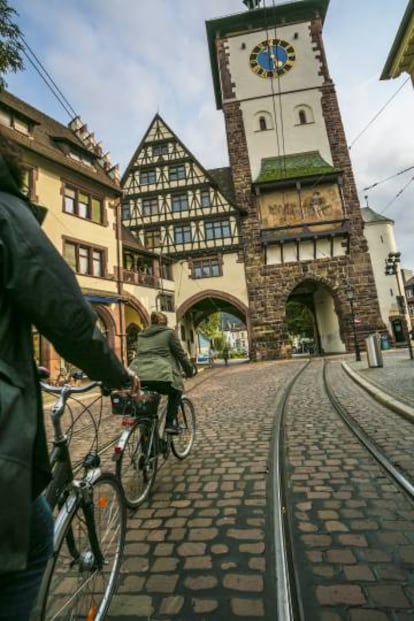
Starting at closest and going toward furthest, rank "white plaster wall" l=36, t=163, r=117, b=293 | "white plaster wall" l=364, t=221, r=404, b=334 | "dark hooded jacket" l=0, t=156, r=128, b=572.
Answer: "dark hooded jacket" l=0, t=156, r=128, b=572 < "white plaster wall" l=36, t=163, r=117, b=293 < "white plaster wall" l=364, t=221, r=404, b=334

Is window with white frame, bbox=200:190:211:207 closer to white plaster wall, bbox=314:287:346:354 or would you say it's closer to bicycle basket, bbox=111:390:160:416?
white plaster wall, bbox=314:287:346:354

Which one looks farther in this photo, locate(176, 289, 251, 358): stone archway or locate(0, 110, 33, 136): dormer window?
locate(176, 289, 251, 358): stone archway

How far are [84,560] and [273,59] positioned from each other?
31654 millimetres

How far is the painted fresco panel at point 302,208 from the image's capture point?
917 inches

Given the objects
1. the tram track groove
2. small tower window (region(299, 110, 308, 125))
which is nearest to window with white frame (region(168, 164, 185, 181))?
small tower window (region(299, 110, 308, 125))

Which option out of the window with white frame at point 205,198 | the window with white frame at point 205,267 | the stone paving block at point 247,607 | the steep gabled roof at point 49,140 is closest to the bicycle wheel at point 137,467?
the stone paving block at point 247,607

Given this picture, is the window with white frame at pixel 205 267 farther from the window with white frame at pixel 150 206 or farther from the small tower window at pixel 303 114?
the small tower window at pixel 303 114

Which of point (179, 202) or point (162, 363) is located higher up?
point (179, 202)

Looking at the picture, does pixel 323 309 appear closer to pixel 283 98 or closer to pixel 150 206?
pixel 150 206

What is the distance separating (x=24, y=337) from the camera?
94 centimetres

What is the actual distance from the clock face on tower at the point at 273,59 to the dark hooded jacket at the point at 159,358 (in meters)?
29.0

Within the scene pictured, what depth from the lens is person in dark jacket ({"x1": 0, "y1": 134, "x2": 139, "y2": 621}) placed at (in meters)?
0.78

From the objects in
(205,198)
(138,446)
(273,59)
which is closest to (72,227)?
(205,198)

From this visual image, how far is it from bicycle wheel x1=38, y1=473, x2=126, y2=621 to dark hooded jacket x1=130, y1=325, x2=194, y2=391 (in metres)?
1.59
